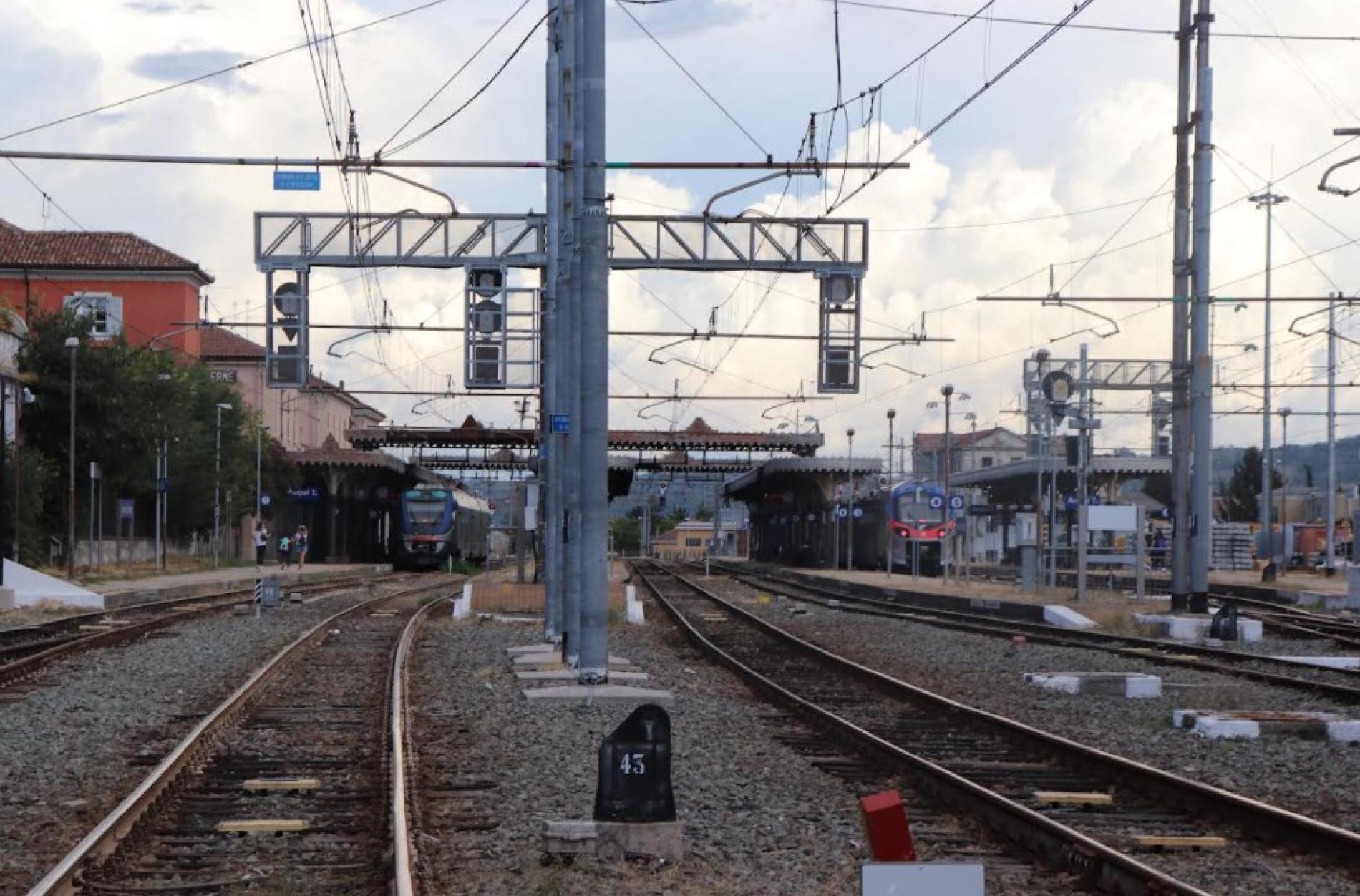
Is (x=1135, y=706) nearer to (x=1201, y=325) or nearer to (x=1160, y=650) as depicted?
(x=1160, y=650)

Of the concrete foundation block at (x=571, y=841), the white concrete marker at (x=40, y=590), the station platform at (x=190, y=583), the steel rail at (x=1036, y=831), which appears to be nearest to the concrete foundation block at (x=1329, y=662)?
the steel rail at (x=1036, y=831)

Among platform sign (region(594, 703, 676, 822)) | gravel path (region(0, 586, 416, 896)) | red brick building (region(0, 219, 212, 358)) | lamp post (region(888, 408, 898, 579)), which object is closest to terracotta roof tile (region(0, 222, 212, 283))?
red brick building (region(0, 219, 212, 358))

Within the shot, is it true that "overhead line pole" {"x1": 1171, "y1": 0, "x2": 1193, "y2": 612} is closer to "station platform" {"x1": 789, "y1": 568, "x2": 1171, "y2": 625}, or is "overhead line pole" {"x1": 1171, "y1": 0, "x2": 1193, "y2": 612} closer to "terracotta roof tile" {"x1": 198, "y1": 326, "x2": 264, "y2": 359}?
"station platform" {"x1": 789, "y1": 568, "x2": 1171, "y2": 625}

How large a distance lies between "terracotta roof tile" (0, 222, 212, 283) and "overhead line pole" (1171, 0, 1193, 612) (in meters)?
58.6

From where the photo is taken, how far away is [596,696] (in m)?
17.5

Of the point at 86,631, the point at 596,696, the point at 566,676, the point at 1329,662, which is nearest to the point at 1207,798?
the point at 596,696

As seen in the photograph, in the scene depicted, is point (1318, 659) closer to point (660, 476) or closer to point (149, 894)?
point (149, 894)

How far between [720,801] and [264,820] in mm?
2900

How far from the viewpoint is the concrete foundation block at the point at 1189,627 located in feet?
94.9

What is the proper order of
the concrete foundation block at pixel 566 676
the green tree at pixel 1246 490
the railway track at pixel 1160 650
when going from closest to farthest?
the concrete foundation block at pixel 566 676 < the railway track at pixel 1160 650 < the green tree at pixel 1246 490

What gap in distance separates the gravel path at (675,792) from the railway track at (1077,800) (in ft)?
1.26

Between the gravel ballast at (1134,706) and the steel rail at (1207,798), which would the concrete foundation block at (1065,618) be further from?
the steel rail at (1207,798)

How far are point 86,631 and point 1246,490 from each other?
320ft

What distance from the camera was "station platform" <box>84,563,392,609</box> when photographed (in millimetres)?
43594
